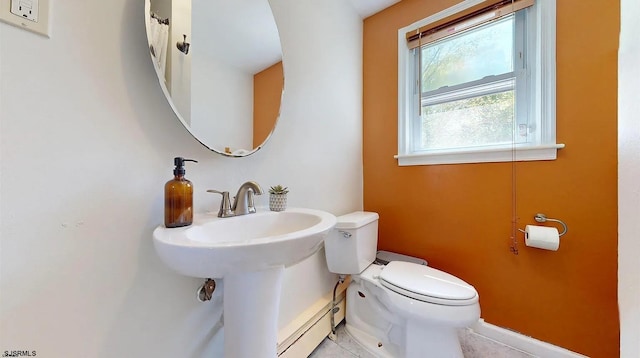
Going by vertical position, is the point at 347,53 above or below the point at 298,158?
above

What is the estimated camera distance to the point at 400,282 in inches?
40.9

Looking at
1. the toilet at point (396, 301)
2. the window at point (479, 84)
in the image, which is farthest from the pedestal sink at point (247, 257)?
the window at point (479, 84)

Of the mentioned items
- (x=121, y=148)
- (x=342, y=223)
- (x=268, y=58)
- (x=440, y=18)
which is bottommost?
(x=342, y=223)

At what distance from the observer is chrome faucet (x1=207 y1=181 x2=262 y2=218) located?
2.41 feet

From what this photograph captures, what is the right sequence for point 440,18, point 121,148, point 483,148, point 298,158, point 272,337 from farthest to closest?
1. point 440,18
2. point 483,148
3. point 298,158
4. point 272,337
5. point 121,148

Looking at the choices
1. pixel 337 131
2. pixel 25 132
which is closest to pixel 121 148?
pixel 25 132

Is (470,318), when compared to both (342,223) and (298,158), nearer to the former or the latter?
(342,223)

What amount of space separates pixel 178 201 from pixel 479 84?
5.52ft

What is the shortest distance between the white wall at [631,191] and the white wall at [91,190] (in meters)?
0.98

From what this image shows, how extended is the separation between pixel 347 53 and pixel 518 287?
1773mm

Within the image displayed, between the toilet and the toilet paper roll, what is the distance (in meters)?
0.40

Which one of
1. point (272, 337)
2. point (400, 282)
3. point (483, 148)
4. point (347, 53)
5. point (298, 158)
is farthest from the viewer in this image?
point (347, 53)

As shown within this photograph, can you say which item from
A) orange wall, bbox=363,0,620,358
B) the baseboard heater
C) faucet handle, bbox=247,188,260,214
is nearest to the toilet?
the baseboard heater

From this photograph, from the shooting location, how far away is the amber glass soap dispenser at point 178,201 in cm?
59
